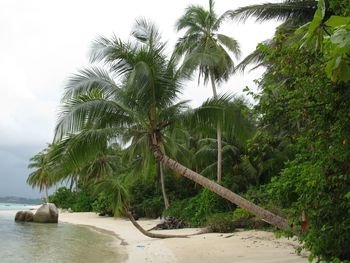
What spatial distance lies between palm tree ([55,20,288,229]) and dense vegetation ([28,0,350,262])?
30 mm

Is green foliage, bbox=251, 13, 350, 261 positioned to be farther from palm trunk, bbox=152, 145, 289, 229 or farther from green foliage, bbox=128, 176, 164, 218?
green foliage, bbox=128, 176, 164, 218

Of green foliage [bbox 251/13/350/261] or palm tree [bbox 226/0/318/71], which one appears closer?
green foliage [bbox 251/13/350/261]

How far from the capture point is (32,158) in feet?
176

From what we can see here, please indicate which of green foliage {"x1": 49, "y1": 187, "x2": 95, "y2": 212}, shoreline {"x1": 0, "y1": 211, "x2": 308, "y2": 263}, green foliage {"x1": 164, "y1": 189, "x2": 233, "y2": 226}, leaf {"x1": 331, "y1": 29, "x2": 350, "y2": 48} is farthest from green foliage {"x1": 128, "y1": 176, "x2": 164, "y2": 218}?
leaf {"x1": 331, "y1": 29, "x2": 350, "y2": 48}

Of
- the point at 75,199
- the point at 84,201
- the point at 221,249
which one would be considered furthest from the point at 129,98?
the point at 75,199

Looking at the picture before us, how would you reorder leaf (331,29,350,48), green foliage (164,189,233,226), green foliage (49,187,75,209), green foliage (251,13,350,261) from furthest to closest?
green foliage (49,187,75,209), green foliage (164,189,233,226), green foliage (251,13,350,261), leaf (331,29,350,48)

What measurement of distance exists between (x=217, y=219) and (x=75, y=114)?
28.5ft

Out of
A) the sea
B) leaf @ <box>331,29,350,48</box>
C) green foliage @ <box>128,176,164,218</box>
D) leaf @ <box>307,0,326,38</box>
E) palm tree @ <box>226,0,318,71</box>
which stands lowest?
the sea

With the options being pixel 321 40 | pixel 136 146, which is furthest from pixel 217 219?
pixel 321 40

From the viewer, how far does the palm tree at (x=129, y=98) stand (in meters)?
10.5

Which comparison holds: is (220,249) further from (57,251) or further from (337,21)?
(337,21)

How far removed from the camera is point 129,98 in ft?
35.5

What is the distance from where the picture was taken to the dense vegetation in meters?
4.70

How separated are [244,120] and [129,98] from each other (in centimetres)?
317
